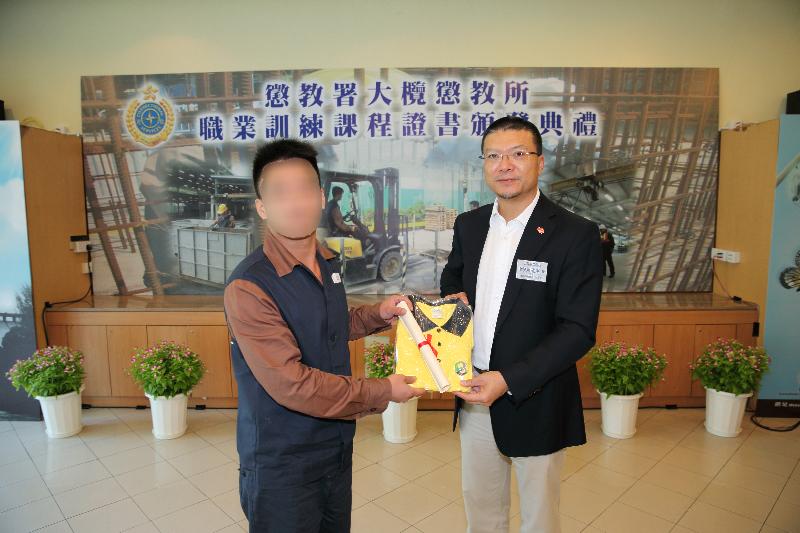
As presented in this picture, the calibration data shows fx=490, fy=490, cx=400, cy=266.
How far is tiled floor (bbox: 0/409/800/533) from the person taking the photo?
267cm

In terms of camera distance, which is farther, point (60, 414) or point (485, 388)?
point (60, 414)

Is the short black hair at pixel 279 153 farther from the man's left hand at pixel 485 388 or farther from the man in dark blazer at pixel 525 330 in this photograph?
the man's left hand at pixel 485 388

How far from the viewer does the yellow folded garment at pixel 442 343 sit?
171cm

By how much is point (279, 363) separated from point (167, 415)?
280 cm

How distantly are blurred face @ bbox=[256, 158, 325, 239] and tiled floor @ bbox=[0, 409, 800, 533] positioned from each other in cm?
189

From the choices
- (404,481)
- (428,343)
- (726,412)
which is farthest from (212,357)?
(726,412)

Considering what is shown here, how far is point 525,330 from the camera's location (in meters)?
1.81

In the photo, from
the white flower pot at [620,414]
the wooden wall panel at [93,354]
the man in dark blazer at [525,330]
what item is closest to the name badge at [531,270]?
the man in dark blazer at [525,330]

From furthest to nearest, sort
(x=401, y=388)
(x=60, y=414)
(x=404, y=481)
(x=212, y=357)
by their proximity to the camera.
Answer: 1. (x=212, y=357)
2. (x=60, y=414)
3. (x=404, y=481)
4. (x=401, y=388)

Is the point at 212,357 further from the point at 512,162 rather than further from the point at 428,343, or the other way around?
the point at 512,162

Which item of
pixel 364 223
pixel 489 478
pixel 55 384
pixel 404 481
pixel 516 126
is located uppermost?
pixel 516 126

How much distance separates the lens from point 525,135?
1.75 metres

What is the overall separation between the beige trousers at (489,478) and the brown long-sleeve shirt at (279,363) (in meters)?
0.72

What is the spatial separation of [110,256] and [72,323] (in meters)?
0.76
